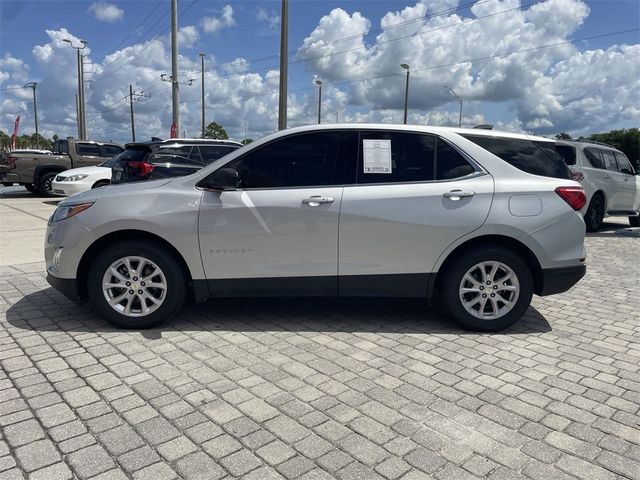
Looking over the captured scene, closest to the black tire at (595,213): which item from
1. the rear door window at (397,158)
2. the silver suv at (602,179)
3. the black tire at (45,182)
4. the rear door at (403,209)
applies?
the silver suv at (602,179)

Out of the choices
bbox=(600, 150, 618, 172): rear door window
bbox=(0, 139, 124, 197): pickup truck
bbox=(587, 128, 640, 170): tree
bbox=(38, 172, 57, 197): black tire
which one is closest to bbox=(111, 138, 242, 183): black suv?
bbox=(0, 139, 124, 197): pickup truck

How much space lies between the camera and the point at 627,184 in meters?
11.3

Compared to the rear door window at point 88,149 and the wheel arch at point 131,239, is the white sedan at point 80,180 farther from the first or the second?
the wheel arch at point 131,239

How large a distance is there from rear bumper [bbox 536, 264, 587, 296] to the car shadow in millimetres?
427

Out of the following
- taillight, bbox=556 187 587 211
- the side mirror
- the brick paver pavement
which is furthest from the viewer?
taillight, bbox=556 187 587 211

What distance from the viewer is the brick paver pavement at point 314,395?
2.49 m

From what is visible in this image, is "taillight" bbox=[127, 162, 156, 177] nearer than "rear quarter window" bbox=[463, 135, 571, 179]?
No

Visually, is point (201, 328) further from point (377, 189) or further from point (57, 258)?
point (377, 189)

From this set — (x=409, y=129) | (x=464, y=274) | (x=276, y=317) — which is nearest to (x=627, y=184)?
(x=464, y=274)

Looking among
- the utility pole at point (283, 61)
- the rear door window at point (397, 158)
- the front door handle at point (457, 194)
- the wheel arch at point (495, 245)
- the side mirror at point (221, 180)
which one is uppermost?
the utility pole at point (283, 61)

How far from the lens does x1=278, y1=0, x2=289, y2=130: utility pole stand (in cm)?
1461

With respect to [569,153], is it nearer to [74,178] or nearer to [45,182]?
[74,178]

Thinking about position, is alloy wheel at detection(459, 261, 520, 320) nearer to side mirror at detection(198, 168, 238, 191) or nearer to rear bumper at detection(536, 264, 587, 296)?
rear bumper at detection(536, 264, 587, 296)

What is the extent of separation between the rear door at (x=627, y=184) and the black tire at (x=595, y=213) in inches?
24.9
